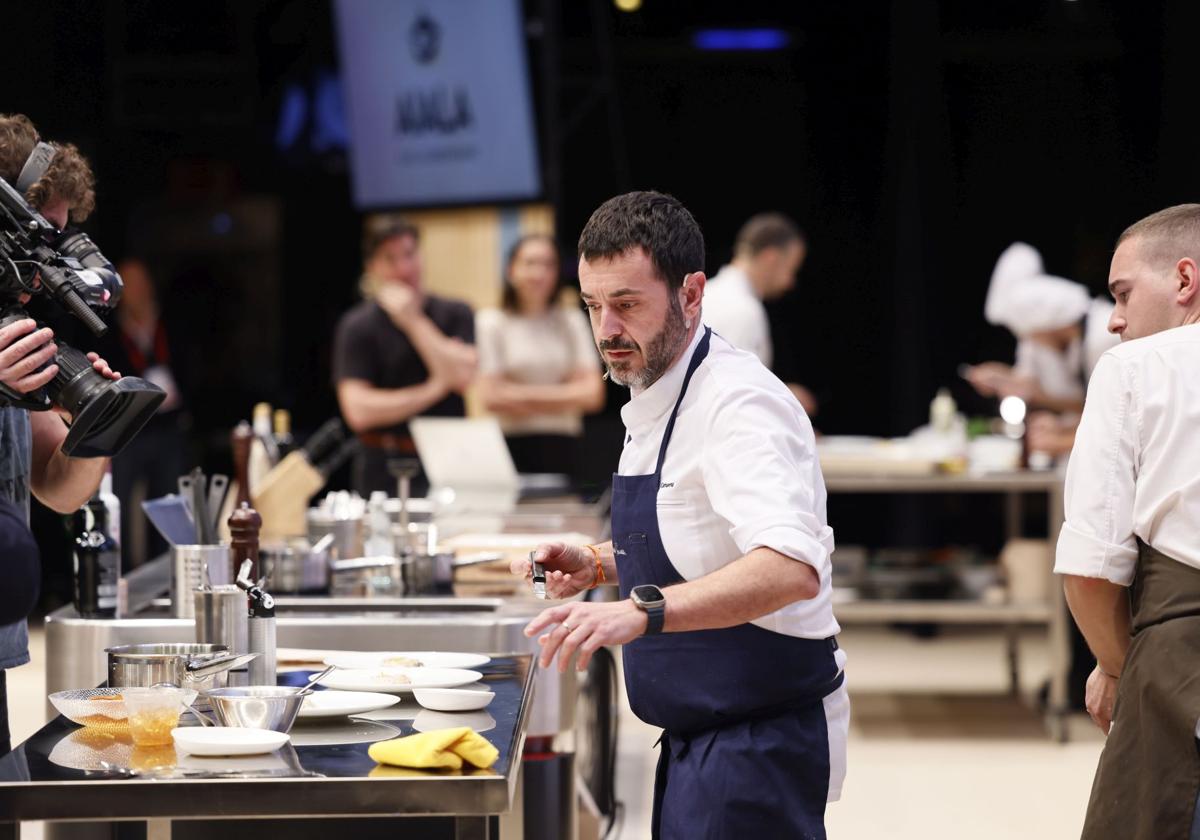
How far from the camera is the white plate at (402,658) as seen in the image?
2.45 meters

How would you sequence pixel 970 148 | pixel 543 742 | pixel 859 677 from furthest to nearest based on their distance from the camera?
pixel 970 148, pixel 859 677, pixel 543 742

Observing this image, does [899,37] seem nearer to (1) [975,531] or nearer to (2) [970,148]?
(2) [970,148]

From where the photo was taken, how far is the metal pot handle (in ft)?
6.90

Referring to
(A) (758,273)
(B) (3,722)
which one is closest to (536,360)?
(A) (758,273)

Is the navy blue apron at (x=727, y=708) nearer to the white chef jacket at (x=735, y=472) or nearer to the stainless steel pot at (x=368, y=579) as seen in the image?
the white chef jacket at (x=735, y=472)

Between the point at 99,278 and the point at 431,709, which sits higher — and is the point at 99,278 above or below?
above

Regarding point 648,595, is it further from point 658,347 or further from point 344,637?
point 344,637

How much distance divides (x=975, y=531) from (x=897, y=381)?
878 mm

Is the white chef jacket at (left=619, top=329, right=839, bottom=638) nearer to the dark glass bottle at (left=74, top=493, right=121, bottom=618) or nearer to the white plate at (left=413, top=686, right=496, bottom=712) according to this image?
the white plate at (left=413, top=686, right=496, bottom=712)

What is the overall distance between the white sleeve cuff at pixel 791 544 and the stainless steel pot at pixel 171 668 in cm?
73

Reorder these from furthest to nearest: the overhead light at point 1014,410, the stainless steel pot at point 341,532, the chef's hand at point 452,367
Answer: the overhead light at point 1014,410, the chef's hand at point 452,367, the stainless steel pot at point 341,532

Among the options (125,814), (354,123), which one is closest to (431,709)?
(125,814)

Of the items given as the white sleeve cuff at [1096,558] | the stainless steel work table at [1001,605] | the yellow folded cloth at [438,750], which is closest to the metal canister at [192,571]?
the yellow folded cloth at [438,750]

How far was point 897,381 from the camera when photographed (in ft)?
26.8
